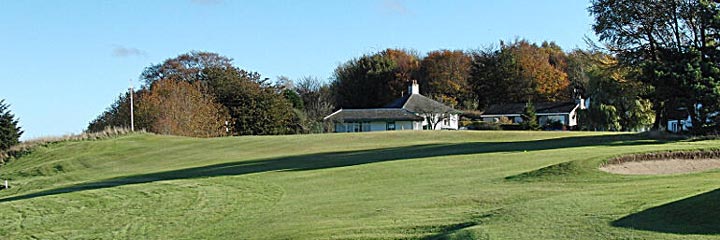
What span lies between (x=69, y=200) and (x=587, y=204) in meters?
18.1

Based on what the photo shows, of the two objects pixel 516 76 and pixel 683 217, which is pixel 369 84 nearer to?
pixel 516 76

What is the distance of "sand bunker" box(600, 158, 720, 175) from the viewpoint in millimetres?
22141

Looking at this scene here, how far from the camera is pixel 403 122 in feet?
315

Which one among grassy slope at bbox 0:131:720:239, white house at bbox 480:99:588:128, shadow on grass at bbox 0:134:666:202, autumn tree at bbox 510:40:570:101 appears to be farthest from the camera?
autumn tree at bbox 510:40:570:101

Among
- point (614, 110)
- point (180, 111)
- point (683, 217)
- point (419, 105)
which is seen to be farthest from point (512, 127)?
point (683, 217)

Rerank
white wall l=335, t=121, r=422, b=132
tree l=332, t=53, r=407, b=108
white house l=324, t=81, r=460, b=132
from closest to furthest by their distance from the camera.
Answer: white house l=324, t=81, r=460, b=132 < white wall l=335, t=121, r=422, b=132 < tree l=332, t=53, r=407, b=108

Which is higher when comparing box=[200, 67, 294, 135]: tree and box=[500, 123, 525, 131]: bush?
box=[200, 67, 294, 135]: tree

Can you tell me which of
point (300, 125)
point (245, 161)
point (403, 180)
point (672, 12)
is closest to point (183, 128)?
point (300, 125)

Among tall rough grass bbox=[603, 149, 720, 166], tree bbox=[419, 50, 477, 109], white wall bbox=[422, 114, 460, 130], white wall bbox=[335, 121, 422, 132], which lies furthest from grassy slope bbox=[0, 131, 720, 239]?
tree bbox=[419, 50, 477, 109]

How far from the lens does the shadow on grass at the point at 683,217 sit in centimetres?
1105

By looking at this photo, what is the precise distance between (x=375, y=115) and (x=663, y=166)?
73.5 metres

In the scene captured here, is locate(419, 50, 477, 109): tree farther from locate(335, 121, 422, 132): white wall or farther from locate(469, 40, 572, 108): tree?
locate(335, 121, 422, 132): white wall

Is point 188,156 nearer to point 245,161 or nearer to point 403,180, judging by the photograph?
point 245,161

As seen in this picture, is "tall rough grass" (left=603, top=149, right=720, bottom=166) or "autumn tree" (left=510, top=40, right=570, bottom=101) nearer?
"tall rough grass" (left=603, top=149, right=720, bottom=166)
